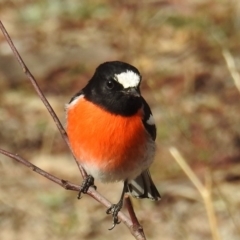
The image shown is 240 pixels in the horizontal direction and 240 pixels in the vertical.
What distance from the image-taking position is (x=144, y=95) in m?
7.71

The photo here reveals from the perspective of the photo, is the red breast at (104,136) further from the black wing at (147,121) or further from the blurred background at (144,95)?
the blurred background at (144,95)

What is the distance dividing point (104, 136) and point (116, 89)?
0.87ft

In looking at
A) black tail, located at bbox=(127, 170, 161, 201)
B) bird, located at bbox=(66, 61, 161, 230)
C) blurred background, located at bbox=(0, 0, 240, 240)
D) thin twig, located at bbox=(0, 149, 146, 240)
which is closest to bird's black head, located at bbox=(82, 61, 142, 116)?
bird, located at bbox=(66, 61, 161, 230)

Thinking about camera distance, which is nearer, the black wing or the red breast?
the red breast

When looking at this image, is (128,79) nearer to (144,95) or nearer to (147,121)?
(147,121)

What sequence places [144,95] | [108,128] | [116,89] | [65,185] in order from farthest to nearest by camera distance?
1. [144,95]
2. [108,128]
3. [116,89]
4. [65,185]

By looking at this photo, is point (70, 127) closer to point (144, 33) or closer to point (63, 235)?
point (63, 235)

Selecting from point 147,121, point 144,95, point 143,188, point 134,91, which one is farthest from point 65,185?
point 144,95

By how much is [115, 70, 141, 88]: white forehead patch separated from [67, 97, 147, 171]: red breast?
0.26m

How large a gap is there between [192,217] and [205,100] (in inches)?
73.0

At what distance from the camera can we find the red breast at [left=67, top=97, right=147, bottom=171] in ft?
12.3

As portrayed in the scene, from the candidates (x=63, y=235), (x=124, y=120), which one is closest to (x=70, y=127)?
(x=124, y=120)

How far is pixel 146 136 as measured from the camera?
3.90 m

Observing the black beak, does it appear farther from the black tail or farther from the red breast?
the black tail
